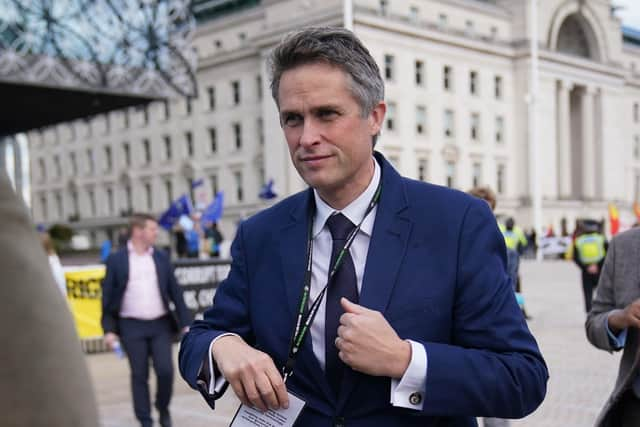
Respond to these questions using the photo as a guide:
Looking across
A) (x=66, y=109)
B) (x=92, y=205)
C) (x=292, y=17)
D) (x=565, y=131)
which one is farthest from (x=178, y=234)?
(x=92, y=205)

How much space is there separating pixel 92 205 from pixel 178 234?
169ft

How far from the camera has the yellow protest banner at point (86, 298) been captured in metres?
12.8

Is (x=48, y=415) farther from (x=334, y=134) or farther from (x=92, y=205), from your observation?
(x=92, y=205)

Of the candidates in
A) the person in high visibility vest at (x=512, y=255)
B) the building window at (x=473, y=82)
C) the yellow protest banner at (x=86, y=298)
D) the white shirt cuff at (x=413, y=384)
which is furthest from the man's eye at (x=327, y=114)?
the building window at (x=473, y=82)

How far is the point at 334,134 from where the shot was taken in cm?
216

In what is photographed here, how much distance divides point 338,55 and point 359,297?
646 mm

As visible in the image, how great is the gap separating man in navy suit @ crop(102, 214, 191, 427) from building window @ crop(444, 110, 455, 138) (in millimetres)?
53453

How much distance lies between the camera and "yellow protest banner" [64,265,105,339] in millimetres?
12750

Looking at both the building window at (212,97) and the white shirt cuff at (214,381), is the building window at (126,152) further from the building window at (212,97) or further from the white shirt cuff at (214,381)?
the white shirt cuff at (214,381)

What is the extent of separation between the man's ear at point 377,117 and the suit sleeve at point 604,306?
1.65 metres

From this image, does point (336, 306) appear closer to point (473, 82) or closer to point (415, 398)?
point (415, 398)

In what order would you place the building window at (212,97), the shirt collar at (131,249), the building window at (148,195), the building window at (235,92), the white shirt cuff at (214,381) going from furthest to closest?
the building window at (148,195) < the building window at (212,97) < the building window at (235,92) < the shirt collar at (131,249) < the white shirt cuff at (214,381)

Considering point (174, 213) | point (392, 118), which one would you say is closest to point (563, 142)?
point (392, 118)

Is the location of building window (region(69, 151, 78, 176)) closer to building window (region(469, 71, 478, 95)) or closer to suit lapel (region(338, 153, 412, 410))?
building window (region(469, 71, 478, 95))
